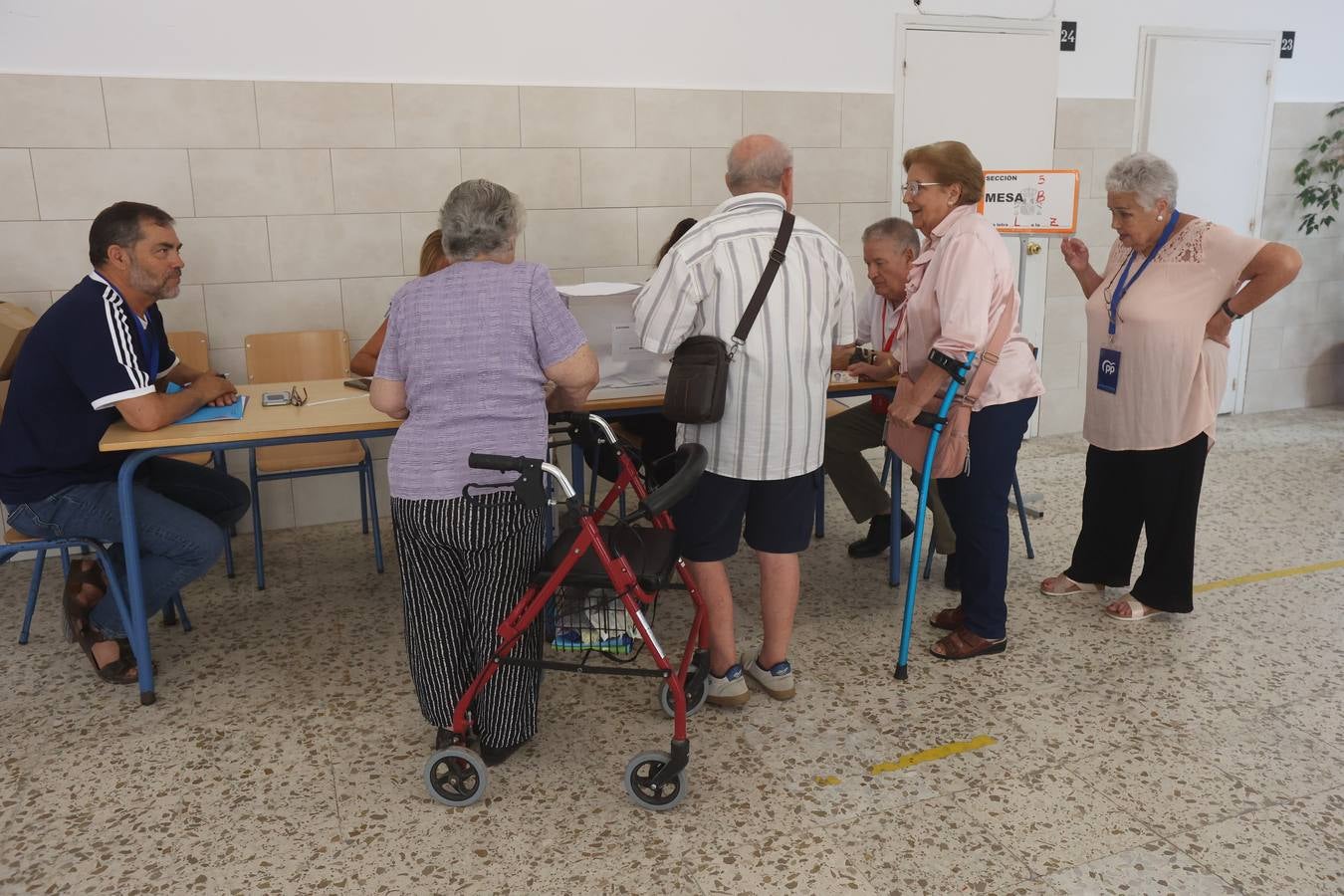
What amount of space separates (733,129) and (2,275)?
3.23 metres

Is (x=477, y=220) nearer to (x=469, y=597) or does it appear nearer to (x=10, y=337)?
(x=469, y=597)

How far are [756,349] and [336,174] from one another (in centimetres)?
260

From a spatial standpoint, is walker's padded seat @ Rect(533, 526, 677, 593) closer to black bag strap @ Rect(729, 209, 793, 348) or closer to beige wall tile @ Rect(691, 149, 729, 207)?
black bag strap @ Rect(729, 209, 793, 348)

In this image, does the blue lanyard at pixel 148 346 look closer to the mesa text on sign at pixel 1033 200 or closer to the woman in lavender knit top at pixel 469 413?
the woman in lavender knit top at pixel 469 413

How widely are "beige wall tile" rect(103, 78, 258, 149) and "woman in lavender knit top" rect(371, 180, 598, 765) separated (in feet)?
7.57

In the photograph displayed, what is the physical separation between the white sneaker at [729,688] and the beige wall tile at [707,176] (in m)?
2.76

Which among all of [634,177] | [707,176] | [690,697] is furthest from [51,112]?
[690,697]

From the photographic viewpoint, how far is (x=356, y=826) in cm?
233

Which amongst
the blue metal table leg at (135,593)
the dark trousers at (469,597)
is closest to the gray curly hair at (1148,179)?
the dark trousers at (469,597)

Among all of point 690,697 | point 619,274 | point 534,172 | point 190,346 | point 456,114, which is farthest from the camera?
point 619,274

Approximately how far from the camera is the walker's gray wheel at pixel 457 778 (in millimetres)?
2369

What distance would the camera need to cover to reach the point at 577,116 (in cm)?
459

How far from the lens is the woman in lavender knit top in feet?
7.43

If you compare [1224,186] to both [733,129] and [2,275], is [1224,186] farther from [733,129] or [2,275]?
[2,275]
